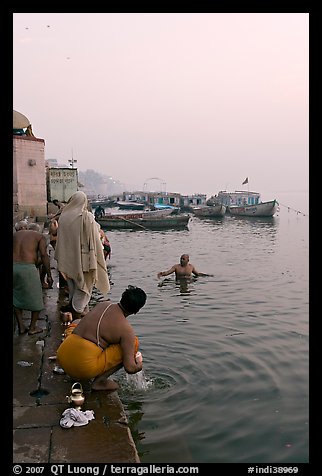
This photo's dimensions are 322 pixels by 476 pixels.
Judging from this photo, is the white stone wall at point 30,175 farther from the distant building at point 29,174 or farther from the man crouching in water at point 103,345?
the man crouching in water at point 103,345

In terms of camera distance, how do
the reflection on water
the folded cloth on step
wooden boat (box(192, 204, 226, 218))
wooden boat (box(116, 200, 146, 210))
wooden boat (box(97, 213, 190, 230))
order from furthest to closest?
wooden boat (box(116, 200, 146, 210)) → wooden boat (box(192, 204, 226, 218)) → wooden boat (box(97, 213, 190, 230)) → the reflection on water → the folded cloth on step

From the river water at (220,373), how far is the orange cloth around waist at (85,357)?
0.81m

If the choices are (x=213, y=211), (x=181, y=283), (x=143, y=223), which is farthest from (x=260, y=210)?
(x=181, y=283)

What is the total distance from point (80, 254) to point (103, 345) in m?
2.08

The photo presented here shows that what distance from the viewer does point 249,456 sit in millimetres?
4289

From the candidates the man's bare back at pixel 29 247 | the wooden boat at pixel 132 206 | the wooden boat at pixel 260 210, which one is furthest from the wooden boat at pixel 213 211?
the man's bare back at pixel 29 247

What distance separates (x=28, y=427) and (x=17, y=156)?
64.3ft

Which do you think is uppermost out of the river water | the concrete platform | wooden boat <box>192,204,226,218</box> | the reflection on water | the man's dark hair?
wooden boat <box>192,204,226,218</box>

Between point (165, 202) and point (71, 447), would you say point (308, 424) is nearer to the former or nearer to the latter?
point (71, 447)

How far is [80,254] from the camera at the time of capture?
6.22 metres

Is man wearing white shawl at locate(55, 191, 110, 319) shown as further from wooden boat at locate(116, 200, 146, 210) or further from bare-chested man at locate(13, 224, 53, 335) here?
wooden boat at locate(116, 200, 146, 210)

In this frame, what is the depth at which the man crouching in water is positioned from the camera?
434 centimetres

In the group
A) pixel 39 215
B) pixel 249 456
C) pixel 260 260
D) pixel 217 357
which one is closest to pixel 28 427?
pixel 249 456

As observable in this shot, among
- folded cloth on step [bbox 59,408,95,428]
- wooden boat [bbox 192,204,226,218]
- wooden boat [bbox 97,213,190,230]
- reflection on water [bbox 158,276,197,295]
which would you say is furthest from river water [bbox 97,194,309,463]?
wooden boat [bbox 192,204,226,218]
